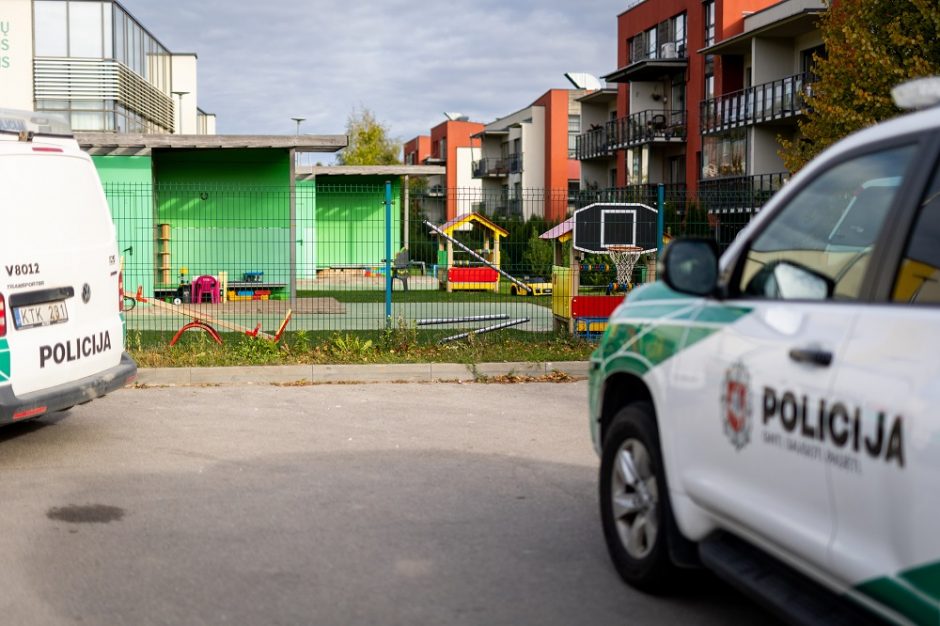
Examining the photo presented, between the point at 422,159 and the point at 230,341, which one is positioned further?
the point at 422,159

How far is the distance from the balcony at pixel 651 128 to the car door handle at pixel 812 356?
4266cm

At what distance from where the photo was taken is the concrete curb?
460 inches

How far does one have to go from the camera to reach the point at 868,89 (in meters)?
17.6

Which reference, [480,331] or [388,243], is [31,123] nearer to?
[388,243]

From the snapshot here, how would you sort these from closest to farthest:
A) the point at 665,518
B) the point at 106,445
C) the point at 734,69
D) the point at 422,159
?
the point at 665,518 < the point at 106,445 < the point at 734,69 < the point at 422,159

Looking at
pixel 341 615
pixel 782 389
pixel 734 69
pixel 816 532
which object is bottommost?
pixel 341 615

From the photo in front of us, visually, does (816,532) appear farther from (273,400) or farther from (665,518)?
(273,400)

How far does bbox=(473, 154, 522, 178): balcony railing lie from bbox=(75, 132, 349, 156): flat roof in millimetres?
47918

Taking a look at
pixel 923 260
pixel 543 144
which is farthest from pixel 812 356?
pixel 543 144

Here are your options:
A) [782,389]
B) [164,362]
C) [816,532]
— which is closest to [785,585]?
[816,532]

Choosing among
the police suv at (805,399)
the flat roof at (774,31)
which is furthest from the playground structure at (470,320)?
the flat roof at (774,31)

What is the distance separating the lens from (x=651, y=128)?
151 feet

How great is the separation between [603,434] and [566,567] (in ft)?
2.10

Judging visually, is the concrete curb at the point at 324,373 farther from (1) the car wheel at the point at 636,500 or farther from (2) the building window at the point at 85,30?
(2) the building window at the point at 85,30
